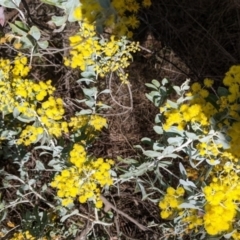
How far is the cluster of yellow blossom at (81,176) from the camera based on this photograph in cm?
216

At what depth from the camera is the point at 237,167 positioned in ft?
6.60

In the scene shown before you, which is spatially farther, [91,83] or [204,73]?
[204,73]

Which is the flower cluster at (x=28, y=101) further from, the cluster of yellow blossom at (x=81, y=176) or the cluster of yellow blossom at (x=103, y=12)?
the cluster of yellow blossom at (x=103, y=12)

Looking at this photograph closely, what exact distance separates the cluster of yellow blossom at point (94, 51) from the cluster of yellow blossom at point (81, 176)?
46 cm

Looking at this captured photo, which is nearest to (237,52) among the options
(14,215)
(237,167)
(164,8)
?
(164,8)

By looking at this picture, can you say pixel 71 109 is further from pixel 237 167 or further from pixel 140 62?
pixel 237 167

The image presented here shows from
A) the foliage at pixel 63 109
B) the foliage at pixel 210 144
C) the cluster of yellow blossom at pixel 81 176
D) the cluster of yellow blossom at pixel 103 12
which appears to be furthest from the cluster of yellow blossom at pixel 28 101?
the foliage at pixel 210 144

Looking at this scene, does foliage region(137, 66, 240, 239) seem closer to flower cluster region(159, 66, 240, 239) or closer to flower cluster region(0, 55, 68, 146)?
flower cluster region(159, 66, 240, 239)

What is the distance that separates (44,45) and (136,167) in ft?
2.62

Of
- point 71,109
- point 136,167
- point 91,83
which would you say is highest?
point 91,83

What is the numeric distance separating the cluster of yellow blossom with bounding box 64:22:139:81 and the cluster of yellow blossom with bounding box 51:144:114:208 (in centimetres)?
46

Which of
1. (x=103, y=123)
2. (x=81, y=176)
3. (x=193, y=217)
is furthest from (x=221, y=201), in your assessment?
(x=103, y=123)

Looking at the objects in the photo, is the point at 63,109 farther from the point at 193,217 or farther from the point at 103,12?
the point at 193,217

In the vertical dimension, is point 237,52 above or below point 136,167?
above
